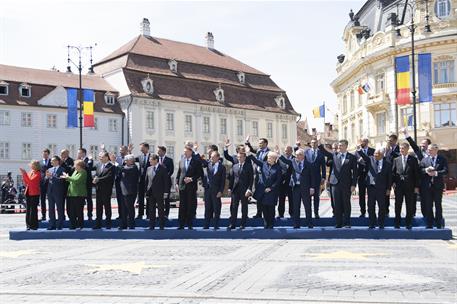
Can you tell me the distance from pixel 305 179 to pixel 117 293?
782 cm

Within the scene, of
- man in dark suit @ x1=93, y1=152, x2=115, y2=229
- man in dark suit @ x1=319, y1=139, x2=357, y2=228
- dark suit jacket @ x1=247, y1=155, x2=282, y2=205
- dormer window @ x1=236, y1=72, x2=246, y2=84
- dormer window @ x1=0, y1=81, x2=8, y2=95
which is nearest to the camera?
man in dark suit @ x1=319, y1=139, x2=357, y2=228

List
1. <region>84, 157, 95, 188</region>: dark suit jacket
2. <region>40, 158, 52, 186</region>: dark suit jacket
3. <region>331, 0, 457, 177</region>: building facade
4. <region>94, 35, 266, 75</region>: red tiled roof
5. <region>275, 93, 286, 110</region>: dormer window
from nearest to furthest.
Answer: <region>84, 157, 95, 188</region>: dark suit jacket < <region>40, 158, 52, 186</region>: dark suit jacket < <region>331, 0, 457, 177</region>: building facade < <region>94, 35, 266, 75</region>: red tiled roof < <region>275, 93, 286, 110</region>: dormer window

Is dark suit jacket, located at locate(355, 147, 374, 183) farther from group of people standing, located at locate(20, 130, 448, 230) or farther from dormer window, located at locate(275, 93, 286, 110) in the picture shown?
dormer window, located at locate(275, 93, 286, 110)

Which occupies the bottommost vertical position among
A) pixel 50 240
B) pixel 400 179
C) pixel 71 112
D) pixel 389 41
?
pixel 50 240

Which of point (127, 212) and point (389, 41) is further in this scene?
point (389, 41)

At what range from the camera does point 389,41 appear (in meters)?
48.6

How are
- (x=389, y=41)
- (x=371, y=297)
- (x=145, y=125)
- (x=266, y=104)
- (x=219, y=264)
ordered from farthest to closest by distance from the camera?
1. (x=266, y=104)
2. (x=145, y=125)
3. (x=389, y=41)
4. (x=219, y=264)
5. (x=371, y=297)

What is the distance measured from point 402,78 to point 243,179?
20.4 m

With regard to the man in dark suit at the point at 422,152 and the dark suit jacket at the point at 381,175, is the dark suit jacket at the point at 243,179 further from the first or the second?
the man in dark suit at the point at 422,152

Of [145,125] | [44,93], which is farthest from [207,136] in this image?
[44,93]

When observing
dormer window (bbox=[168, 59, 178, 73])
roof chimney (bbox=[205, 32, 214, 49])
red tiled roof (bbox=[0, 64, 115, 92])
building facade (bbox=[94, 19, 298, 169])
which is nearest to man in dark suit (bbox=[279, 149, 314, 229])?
red tiled roof (bbox=[0, 64, 115, 92])

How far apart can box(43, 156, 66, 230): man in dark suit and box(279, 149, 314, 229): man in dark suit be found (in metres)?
5.70

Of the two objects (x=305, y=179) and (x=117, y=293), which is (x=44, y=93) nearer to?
(x=305, y=179)

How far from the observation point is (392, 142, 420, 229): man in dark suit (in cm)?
1405
